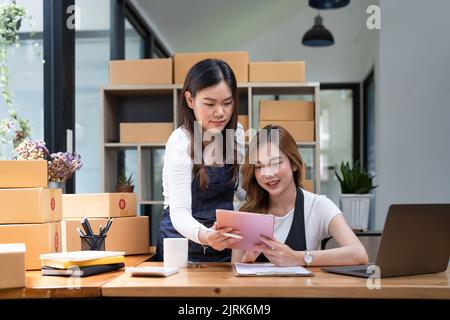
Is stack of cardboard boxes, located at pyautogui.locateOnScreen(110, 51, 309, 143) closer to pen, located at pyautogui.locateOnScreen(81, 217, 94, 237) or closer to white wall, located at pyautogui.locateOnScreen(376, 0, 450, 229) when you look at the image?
white wall, located at pyautogui.locateOnScreen(376, 0, 450, 229)

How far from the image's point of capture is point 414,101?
4.55 m

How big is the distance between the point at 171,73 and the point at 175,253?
6.84ft

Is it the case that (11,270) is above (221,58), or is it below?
below

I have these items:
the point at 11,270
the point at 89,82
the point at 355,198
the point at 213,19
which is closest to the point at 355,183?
the point at 355,198

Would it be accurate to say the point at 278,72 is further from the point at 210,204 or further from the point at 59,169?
the point at 59,169

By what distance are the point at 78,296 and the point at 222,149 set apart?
0.85 m

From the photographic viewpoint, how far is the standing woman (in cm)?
204

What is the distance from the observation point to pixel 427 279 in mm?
1716

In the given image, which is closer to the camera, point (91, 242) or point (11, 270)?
point (11, 270)

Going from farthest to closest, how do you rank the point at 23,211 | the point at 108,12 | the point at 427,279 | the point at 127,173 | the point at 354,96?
the point at 354,96 → the point at 127,173 → the point at 108,12 → the point at 23,211 → the point at 427,279

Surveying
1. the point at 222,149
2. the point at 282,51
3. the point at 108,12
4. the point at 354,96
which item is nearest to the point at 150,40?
the point at 108,12

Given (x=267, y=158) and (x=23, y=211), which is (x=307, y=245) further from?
(x=23, y=211)

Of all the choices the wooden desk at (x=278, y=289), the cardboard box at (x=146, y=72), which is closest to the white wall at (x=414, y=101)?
the cardboard box at (x=146, y=72)

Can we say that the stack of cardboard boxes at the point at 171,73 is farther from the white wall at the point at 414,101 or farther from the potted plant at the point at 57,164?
the potted plant at the point at 57,164
